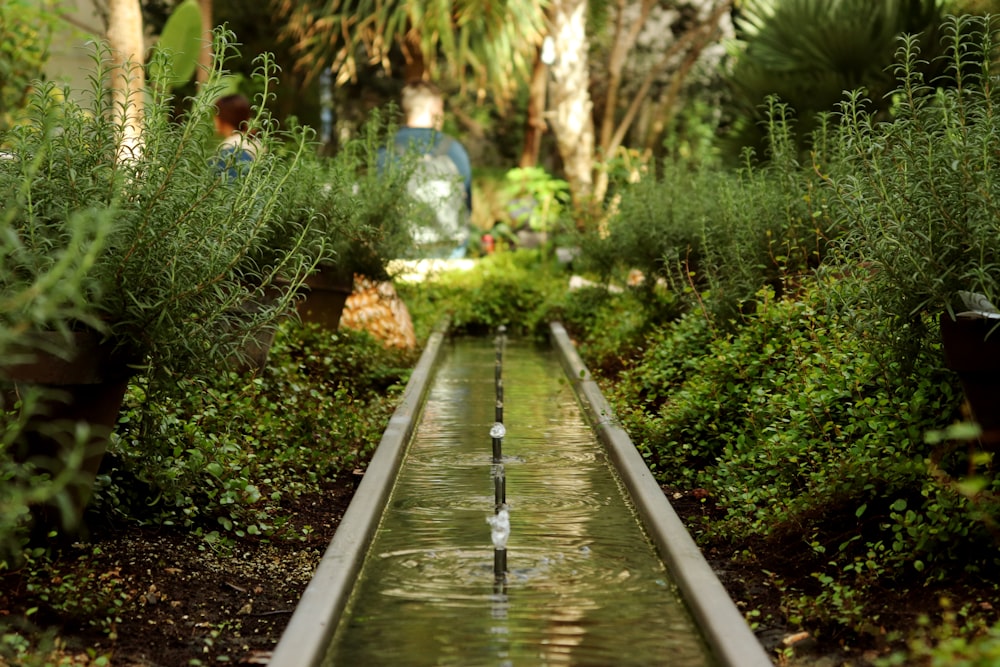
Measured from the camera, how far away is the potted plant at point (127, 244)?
444cm

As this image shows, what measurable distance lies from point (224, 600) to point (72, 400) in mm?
997

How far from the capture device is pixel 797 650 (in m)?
4.26

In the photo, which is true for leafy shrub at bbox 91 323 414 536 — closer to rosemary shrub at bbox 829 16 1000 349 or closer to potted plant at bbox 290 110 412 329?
potted plant at bbox 290 110 412 329

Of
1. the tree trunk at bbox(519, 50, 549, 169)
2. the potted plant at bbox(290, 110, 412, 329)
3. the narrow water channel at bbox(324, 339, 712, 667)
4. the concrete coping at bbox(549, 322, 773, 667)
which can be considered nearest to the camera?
the concrete coping at bbox(549, 322, 773, 667)

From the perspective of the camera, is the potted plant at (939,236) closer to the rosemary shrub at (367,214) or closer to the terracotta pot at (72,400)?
the terracotta pot at (72,400)

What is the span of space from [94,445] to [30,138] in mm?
1282

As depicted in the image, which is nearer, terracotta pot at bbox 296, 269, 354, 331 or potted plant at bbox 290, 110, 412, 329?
potted plant at bbox 290, 110, 412, 329

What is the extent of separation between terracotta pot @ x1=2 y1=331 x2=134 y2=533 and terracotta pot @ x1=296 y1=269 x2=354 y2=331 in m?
4.97

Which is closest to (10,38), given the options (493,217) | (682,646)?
(682,646)

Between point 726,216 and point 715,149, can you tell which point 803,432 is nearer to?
point 726,216

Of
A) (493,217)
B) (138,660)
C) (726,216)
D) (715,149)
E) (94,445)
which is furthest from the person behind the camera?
(493,217)

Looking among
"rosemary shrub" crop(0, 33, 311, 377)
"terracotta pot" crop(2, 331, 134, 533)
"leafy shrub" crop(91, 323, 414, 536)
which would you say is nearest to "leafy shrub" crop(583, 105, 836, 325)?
"leafy shrub" crop(91, 323, 414, 536)

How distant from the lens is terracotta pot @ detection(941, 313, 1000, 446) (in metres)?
4.29

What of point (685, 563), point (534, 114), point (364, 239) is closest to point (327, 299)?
Result: point (364, 239)
